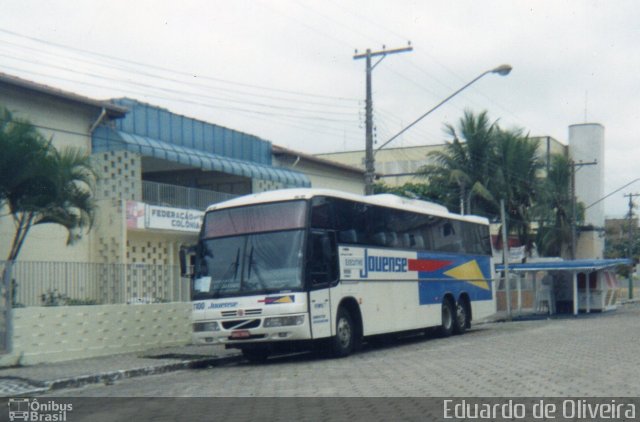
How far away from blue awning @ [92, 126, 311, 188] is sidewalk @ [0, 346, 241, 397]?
24.6 feet

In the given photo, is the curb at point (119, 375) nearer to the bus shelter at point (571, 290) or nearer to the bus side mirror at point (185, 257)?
the bus side mirror at point (185, 257)

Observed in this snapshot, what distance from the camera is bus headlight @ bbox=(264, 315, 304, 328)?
55.0 ft

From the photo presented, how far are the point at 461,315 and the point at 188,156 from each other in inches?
403

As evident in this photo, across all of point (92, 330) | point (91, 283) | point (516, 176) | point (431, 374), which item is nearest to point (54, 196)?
point (91, 283)

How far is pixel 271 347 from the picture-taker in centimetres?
1816

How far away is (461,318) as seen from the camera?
25750 millimetres

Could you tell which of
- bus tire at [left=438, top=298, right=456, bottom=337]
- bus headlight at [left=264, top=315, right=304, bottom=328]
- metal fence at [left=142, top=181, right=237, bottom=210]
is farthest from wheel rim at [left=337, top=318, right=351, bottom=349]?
metal fence at [left=142, top=181, right=237, bottom=210]

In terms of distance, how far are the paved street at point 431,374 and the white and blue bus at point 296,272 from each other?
2.13ft

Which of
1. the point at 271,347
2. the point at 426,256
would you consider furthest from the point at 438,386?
the point at 426,256

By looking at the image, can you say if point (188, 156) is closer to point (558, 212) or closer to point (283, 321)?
point (283, 321)

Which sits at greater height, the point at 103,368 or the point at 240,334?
the point at 240,334

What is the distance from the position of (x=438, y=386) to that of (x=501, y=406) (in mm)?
2111

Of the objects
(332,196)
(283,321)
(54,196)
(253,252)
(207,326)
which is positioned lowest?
(207,326)

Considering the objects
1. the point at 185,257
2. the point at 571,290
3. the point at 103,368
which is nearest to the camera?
the point at 103,368
